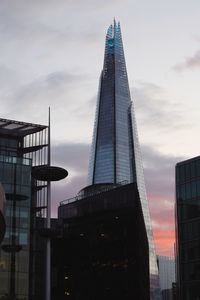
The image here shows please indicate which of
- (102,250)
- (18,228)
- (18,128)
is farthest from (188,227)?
(18,128)

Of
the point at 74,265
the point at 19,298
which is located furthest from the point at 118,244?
the point at 19,298

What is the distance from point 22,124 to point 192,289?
38.4 metres

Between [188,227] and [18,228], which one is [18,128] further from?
[188,227]

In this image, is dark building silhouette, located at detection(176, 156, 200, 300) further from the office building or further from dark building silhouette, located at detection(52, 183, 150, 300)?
the office building

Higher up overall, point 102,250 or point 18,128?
point 18,128

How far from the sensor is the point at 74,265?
460 feet

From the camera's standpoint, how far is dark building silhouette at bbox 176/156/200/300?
10119 cm


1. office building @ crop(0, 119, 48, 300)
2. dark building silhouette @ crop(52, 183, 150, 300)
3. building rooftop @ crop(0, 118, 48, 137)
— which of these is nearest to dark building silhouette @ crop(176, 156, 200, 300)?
dark building silhouette @ crop(52, 183, 150, 300)

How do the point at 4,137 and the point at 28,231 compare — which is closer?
the point at 28,231

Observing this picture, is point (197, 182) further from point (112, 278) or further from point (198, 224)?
point (112, 278)

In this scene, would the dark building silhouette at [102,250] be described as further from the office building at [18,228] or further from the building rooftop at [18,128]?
the office building at [18,228]

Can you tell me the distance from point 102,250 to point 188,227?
33.1m

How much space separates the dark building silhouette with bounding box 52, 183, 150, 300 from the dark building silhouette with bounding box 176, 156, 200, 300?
63.4ft

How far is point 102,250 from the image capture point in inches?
5281
